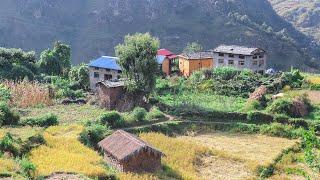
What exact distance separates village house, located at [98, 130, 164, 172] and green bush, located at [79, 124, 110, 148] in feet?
9.54

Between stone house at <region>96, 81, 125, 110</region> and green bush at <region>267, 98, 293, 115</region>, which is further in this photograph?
stone house at <region>96, 81, 125, 110</region>

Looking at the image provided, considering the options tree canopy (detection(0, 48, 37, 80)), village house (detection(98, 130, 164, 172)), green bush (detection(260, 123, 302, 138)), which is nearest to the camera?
village house (detection(98, 130, 164, 172))

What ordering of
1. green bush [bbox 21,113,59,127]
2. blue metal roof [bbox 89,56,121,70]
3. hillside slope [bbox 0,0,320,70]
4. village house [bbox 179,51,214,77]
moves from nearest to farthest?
green bush [bbox 21,113,59,127] < blue metal roof [bbox 89,56,121,70] < village house [bbox 179,51,214,77] < hillside slope [bbox 0,0,320,70]

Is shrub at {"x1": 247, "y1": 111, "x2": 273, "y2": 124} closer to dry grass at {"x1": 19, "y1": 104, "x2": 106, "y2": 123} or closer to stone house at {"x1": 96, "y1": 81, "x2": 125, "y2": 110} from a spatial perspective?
stone house at {"x1": 96, "y1": 81, "x2": 125, "y2": 110}

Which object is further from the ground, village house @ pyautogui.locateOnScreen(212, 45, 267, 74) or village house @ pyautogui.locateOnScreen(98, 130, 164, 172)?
village house @ pyautogui.locateOnScreen(212, 45, 267, 74)

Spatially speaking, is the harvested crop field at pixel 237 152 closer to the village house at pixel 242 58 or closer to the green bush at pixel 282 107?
the green bush at pixel 282 107

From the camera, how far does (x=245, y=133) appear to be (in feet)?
113

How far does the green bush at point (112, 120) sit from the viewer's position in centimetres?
3259

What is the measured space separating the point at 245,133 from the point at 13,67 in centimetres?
2856

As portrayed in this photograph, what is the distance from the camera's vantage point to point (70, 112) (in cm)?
3756

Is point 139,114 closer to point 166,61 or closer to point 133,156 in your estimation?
point 133,156

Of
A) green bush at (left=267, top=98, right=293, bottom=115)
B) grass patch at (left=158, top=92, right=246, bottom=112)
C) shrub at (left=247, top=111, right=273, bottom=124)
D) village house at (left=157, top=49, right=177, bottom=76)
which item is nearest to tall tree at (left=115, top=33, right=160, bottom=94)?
grass patch at (left=158, top=92, right=246, bottom=112)

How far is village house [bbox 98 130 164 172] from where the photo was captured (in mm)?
24234

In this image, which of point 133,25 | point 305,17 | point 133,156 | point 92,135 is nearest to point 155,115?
point 92,135
